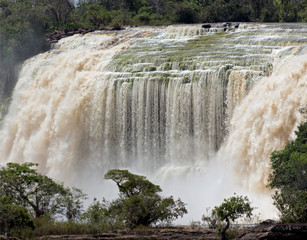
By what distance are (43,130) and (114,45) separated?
8092 millimetres

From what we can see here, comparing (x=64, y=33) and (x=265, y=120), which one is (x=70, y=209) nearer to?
(x=265, y=120)

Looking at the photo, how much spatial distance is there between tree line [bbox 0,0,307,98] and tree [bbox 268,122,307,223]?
2627 cm

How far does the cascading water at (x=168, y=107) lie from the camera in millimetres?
33469

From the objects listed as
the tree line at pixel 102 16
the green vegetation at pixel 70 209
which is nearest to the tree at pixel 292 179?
the green vegetation at pixel 70 209

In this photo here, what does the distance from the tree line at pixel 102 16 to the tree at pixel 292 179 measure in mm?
26273

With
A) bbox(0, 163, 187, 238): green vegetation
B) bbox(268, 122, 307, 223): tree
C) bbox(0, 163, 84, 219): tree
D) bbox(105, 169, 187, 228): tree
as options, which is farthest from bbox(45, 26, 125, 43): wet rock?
bbox(105, 169, 187, 228): tree

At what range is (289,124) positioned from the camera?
31.7 m

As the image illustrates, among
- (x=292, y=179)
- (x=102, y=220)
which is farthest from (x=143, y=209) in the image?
(x=292, y=179)

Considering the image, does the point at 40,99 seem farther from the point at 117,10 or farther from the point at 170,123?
the point at 117,10

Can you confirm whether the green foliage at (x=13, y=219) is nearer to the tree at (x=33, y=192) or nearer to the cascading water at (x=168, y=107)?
the tree at (x=33, y=192)

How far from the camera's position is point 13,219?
24.5 metres

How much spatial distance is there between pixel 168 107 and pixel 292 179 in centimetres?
1238

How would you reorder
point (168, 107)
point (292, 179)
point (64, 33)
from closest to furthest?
1. point (292, 179)
2. point (168, 107)
3. point (64, 33)

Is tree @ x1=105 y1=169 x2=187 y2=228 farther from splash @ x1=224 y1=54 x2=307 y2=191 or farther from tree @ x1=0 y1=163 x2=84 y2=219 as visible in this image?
splash @ x1=224 y1=54 x2=307 y2=191
